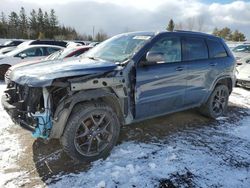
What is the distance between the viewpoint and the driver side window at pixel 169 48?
14.5 ft

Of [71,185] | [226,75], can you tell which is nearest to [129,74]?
[71,185]

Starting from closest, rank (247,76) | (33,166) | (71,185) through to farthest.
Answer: (71,185) < (33,166) < (247,76)

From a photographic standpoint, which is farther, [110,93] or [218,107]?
[218,107]

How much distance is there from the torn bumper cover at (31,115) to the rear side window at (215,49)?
3.53 metres

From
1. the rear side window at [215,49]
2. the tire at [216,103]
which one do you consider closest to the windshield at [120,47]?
the rear side window at [215,49]

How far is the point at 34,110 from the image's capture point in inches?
135

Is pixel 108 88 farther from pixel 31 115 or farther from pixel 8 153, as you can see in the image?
pixel 8 153

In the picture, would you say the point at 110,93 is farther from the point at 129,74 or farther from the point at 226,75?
the point at 226,75

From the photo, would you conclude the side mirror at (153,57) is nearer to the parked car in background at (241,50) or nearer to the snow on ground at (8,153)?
the snow on ground at (8,153)

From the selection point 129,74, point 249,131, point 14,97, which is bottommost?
point 249,131

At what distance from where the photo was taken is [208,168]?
371 cm

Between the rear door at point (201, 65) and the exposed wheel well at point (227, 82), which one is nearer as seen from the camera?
the rear door at point (201, 65)

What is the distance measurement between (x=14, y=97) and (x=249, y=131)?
4.28 metres

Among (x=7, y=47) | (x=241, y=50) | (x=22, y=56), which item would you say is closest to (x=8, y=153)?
(x=22, y=56)
